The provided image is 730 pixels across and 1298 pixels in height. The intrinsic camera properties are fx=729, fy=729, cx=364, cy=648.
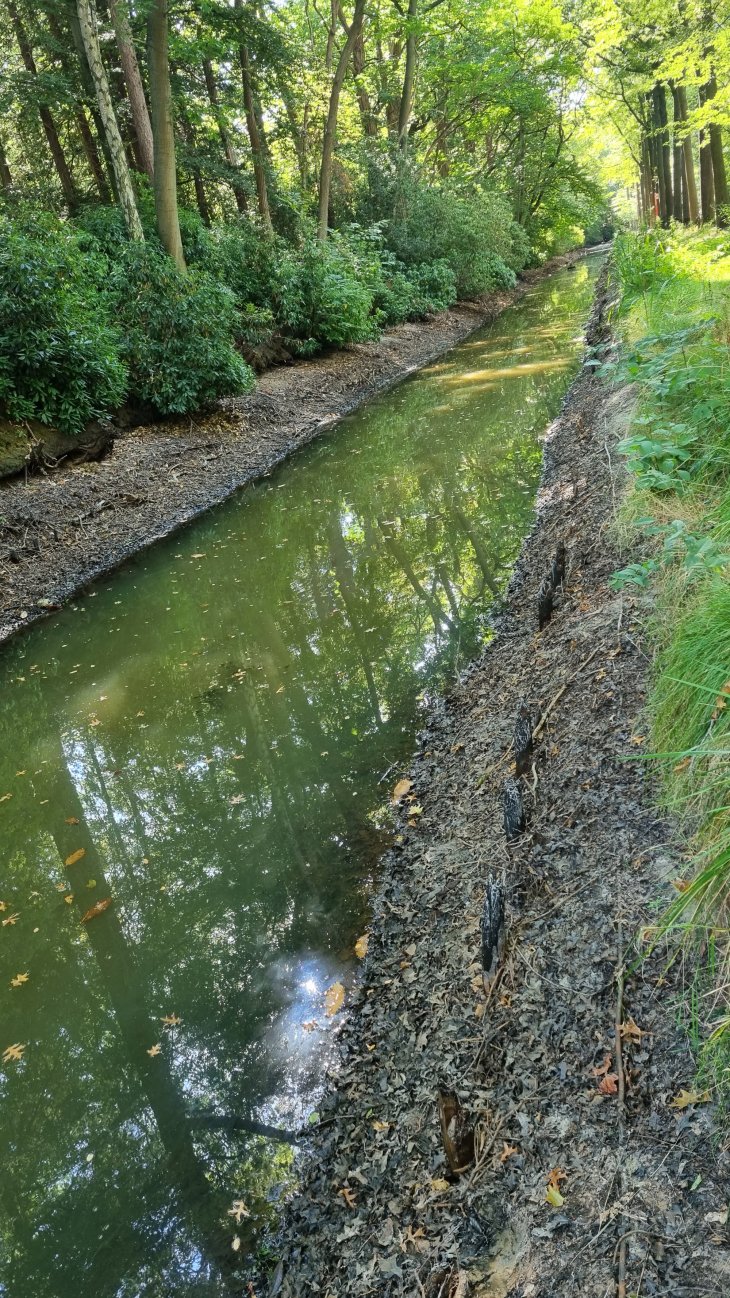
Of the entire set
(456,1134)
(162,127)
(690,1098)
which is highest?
(162,127)

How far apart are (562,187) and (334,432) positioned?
101 feet

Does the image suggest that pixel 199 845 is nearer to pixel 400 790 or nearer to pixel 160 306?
pixel 400 790

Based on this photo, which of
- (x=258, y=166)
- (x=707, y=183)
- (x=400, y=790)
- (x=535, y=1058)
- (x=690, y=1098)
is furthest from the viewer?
(x=707, y=183)

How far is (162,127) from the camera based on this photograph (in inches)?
443

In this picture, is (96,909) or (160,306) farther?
(160,306)

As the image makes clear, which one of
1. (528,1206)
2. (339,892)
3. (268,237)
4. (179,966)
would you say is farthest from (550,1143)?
(268,237)

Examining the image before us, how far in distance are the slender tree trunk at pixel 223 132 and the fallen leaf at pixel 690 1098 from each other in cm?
1852

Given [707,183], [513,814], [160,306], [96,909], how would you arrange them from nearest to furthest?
1. [513,814]
2. [96,909]
3. [160,306]
4. [707,183]

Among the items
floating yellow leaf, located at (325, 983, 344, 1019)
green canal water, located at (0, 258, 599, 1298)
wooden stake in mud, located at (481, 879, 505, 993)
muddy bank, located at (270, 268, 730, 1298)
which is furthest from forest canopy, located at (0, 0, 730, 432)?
wooden stake in mud, located at (481, 879, 505, 993)

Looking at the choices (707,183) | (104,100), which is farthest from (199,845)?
(707,183)

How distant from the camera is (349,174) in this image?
837 inches

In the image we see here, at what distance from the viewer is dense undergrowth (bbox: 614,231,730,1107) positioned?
2129mm

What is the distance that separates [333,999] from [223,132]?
19.9 meters

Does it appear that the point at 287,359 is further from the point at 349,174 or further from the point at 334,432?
the point at 349,174
